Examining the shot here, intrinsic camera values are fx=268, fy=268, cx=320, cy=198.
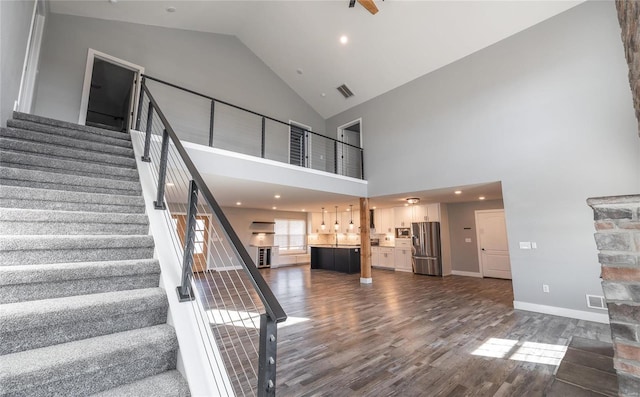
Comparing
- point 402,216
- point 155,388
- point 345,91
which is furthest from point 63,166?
point 402,216

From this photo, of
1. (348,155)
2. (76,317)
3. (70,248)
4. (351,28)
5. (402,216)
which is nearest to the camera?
(76,317)

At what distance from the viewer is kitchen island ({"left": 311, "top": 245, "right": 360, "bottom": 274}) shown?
898 centimetres

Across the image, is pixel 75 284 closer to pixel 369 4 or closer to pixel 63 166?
pixel 63 166

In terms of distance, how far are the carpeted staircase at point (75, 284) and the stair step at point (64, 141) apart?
0.01 metres

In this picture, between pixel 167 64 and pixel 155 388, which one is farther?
pixel 167 64

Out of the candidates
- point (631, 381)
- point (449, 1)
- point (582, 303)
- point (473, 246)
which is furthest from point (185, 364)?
point (473, 246)

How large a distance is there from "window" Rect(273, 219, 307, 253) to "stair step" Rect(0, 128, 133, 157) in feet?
26.1

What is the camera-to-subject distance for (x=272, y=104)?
7961 mm

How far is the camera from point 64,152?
2.81 metres

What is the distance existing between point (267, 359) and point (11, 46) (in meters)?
4.02

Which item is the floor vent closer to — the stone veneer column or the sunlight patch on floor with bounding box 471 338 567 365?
the sunlight patch on floor with bounding box 471 338 567 365

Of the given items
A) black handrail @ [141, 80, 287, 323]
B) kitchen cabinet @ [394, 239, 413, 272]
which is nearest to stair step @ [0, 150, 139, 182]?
black handrail @ [141, 80, 287, 323]

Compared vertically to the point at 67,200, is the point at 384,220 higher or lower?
higher

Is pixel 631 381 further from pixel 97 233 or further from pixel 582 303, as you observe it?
pixel 582 303
